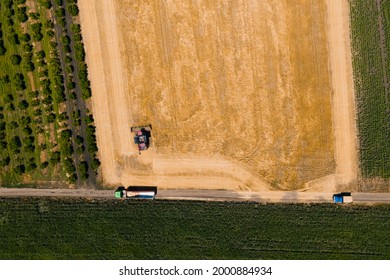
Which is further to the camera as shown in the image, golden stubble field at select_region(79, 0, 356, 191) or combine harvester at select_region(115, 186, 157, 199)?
combine harvester at select_region(115, 186, 157, 199)

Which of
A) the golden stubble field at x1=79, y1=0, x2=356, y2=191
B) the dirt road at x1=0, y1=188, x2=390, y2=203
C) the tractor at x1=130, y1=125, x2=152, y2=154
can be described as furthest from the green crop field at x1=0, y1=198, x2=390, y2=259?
the tractor at x1=130, y1=125, x2=152, y2=154

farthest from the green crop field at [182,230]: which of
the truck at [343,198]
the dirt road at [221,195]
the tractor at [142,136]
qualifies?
the tractor at [142,136]

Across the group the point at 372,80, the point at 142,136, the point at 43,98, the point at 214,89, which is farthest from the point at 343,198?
the point at 43,98

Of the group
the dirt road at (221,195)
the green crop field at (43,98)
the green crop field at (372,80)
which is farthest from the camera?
the green crop field at (43,98)

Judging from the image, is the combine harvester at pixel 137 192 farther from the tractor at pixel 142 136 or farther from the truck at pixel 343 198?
the truck at pixel 343 198

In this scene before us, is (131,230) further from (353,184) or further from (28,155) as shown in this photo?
(353,184)

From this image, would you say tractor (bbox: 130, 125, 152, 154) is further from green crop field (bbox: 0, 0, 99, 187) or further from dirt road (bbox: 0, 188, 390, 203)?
dirt road (bbox: 0, 188, 390, 203)

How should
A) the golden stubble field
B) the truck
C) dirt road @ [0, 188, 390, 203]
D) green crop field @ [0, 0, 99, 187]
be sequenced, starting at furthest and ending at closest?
green crop field @ [0, 0, 99, 187] → dirt road @ [0, 188, 390, 203] → the golden stubble field → the truck
